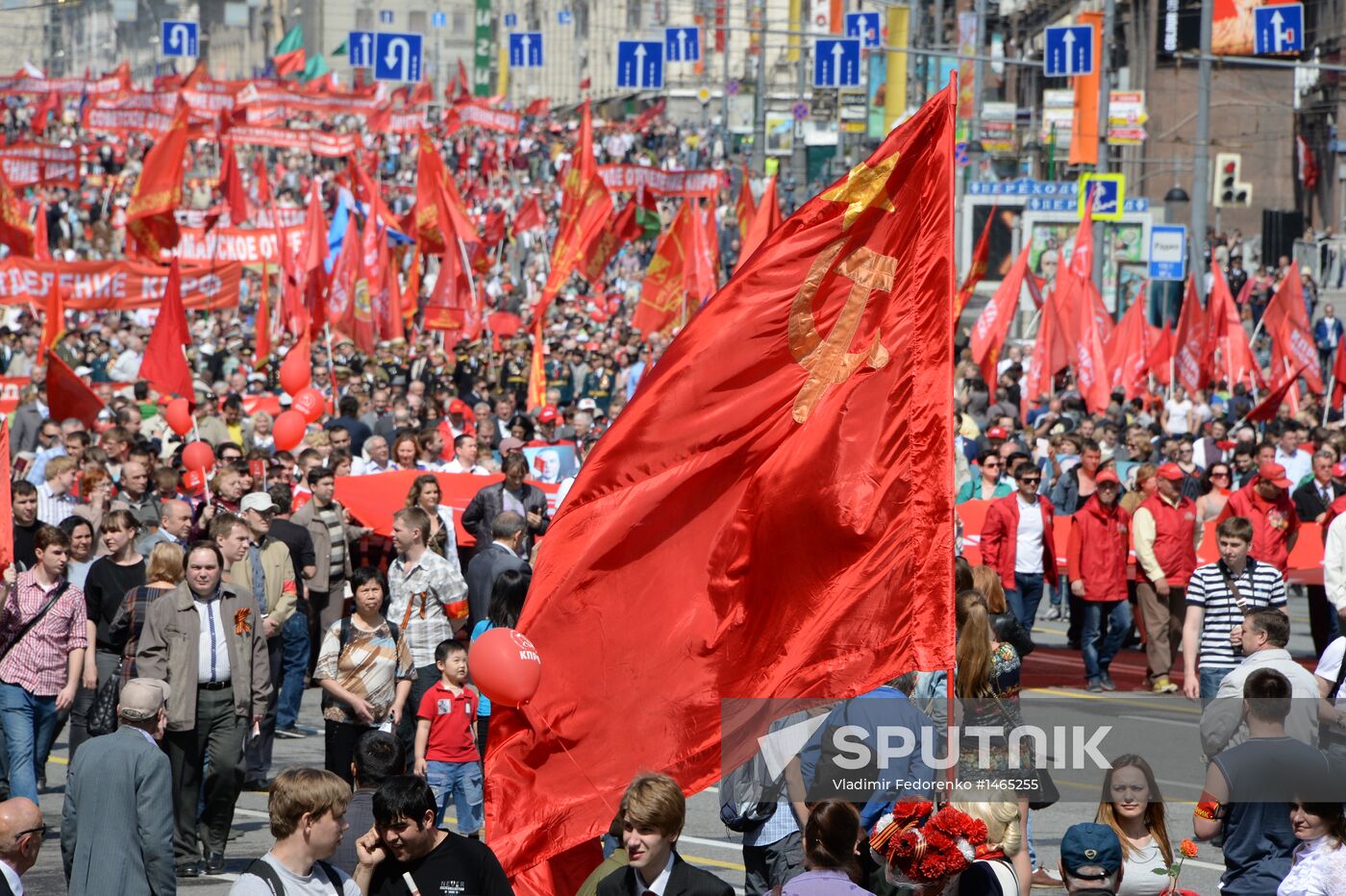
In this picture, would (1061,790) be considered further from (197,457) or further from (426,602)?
(197,457)

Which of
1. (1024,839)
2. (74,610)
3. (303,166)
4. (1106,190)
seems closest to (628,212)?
(1106,190)

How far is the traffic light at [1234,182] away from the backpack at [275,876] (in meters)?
42.6

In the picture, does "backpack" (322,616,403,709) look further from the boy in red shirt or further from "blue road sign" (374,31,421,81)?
"blue road sign" (374,31,421,81)

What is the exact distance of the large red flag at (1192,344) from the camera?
79.7 feet

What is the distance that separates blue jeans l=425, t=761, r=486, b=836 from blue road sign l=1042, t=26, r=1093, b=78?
2609 cm

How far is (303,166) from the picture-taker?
69.9 metres

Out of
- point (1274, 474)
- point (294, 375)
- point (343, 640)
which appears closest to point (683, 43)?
point (294, 375)

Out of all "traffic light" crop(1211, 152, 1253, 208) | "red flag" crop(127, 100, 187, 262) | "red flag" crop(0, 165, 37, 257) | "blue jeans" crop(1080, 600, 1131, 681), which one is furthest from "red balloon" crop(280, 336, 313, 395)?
"traffic light" crop(1211, 152, 1253, 208)

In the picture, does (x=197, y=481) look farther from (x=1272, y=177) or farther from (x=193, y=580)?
(x=1272, y=177)

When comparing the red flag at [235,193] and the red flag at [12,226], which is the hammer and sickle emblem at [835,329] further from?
the red flag at [235,193]

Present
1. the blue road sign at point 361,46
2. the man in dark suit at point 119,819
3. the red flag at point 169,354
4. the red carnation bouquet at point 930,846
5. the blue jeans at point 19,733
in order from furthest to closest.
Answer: the blue road sign at point 361,46 < the red flag at point 169,354 < the blue jeans at point 19,733 < the man in dark suit at point 119,819 < the red carnation bouquet at point 930,846

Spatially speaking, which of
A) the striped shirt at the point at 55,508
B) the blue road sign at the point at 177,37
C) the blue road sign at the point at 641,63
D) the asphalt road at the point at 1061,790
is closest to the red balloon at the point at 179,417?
the asphalt road at the point at 1061,790

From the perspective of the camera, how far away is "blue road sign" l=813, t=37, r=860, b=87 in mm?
41125

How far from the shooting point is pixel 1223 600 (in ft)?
36.4
